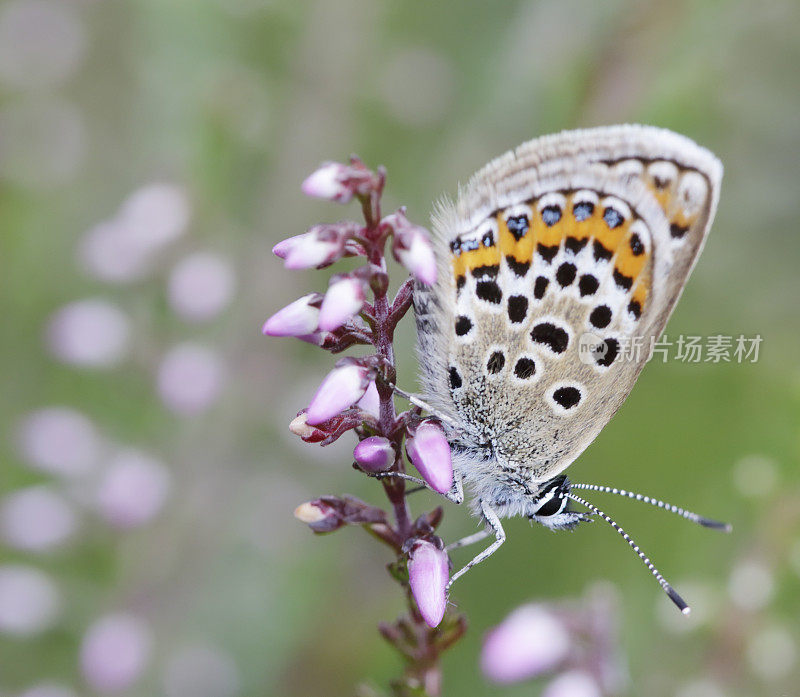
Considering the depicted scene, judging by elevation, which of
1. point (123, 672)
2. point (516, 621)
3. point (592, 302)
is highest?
point (592, 302)

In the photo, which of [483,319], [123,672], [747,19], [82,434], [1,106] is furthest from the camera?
[1,106]

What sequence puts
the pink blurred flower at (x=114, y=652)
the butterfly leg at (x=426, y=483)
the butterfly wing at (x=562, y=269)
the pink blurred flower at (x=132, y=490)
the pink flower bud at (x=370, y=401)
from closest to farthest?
the butterfly leg at (x=426, y=483) < the pink flower bud at (x=370, y=401) < the butterfly wing at (x=562, y=269) < the pink blurred flower at (x=114, y=652) < the pink blurred flower at (x=132, y=490)

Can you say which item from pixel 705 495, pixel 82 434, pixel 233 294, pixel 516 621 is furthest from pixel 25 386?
pixel 705 495

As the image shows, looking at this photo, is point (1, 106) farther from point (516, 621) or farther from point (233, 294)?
point (516, 621)

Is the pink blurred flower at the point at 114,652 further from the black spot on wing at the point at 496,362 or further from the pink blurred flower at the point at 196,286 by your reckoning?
the black spot on wing at the point at 496,362

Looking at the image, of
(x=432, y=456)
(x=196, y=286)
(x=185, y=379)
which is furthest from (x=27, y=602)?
(x=432, y=456)

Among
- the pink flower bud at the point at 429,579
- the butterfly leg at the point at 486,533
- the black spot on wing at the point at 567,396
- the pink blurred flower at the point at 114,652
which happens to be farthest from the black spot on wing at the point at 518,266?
the pink blurred flower at the point at 114,652

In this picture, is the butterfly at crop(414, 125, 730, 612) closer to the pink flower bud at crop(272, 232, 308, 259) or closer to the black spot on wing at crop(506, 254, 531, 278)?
the black spot on wing at crop(506, 254, 531, 278)
